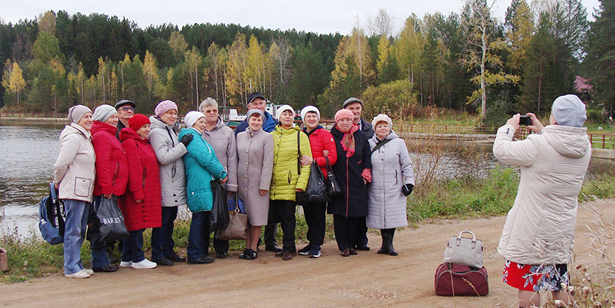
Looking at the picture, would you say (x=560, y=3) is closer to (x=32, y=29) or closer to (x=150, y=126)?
(x=150, y=126)

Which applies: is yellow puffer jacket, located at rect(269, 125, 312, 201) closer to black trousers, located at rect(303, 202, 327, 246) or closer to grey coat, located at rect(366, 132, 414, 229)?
black trousers, located at rect(303, 202, 327, 246)

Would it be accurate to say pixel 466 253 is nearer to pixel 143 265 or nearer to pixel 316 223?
pixel 316 223

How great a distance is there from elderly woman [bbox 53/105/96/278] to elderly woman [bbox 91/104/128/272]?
0.26 ft

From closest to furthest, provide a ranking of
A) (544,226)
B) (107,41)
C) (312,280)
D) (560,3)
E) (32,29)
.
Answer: (544,226), (312,280), (560,3), (107,41), (32,29)

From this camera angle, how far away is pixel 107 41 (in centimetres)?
9500

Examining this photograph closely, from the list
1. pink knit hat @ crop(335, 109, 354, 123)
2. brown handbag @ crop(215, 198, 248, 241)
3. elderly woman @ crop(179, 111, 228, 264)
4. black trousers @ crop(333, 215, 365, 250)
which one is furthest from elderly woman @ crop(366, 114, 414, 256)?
elderly woman @ crop(179, 111, 228, 264)

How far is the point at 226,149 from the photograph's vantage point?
5660 mm

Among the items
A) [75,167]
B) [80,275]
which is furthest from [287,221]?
[75,167]

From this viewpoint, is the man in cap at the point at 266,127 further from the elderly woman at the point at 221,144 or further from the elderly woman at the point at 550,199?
the elderly woman at the point at 550,199

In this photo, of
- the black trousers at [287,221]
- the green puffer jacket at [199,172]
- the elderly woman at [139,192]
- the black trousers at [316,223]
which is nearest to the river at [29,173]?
the elderly woman at [139,192]

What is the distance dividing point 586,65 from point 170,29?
333 feet

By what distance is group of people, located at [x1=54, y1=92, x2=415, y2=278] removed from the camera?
4.86 m

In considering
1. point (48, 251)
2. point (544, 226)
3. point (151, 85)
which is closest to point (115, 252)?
point (48, 251)

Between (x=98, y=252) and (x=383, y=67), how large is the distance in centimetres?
4241
